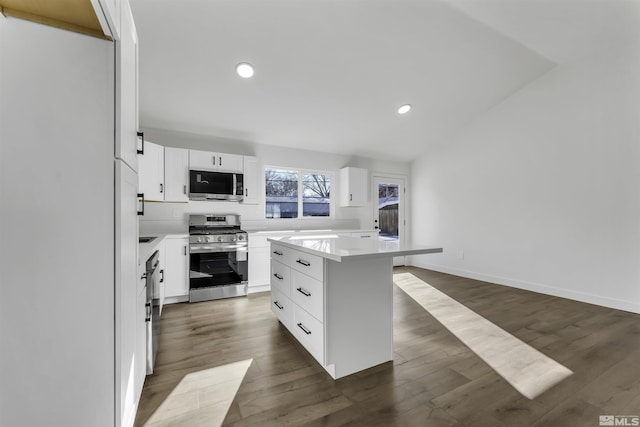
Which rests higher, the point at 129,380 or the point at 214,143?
the point at 214,143

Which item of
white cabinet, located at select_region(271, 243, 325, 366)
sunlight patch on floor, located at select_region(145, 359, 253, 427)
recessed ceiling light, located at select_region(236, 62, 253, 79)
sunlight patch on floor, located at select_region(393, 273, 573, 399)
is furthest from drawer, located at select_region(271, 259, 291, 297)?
recessed ceiling light, located at select_region(236, 62, 253, 79)

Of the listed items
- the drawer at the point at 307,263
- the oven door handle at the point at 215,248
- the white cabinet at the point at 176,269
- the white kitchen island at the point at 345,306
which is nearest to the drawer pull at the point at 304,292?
the white kitchen island at the point at 345,306

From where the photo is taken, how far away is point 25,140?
82 centimetres

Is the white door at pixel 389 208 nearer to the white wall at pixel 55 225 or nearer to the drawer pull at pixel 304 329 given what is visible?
the drawer pull at pixel 304 329

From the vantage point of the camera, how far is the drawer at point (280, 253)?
234cm

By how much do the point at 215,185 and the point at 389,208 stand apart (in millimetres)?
3628

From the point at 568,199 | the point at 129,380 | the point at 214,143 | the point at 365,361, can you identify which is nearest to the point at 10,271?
the point at 129,380

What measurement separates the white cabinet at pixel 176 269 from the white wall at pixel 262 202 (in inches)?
20.4

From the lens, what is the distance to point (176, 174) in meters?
3.57

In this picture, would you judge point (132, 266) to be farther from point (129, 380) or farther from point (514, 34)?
point (514, 34)

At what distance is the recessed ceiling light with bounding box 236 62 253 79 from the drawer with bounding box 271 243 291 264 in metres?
1.91

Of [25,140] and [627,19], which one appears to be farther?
[627,19]

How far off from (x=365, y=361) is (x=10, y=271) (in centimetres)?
188

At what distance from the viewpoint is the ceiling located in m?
2.43
